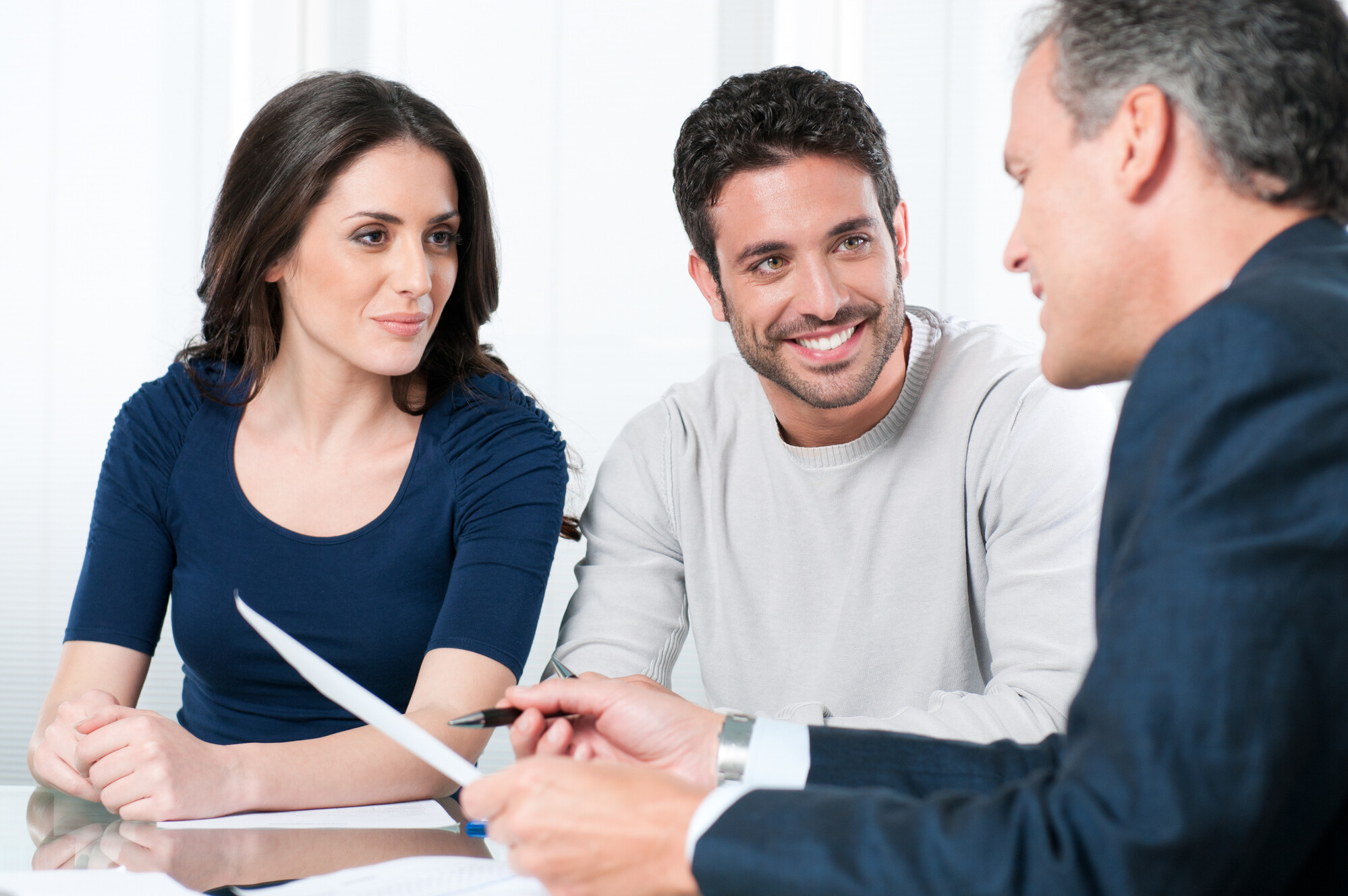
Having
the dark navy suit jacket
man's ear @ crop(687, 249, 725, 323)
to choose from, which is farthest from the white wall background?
the dark navy suit jacket

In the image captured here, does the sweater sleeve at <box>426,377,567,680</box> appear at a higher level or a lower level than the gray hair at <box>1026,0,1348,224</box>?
lower

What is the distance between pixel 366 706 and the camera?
0.80m

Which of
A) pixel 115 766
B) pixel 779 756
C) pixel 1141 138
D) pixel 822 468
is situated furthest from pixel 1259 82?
pixel 115 766

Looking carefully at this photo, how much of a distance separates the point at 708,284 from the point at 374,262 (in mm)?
543

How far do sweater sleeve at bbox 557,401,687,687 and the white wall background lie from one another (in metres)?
1.31

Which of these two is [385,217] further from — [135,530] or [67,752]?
[67,752]

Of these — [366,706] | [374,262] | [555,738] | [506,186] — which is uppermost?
[506,186]

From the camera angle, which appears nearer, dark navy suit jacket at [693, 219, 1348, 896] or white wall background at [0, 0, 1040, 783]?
dark navy suit jacket at [693, 219, 1348, 896]

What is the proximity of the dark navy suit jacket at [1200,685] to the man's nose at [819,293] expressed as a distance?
951 millimetres

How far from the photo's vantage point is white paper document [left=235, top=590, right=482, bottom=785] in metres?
0.80

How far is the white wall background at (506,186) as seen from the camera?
300 centimetres

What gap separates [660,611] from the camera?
5.44 ft

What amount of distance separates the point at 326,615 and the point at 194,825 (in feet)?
1.69

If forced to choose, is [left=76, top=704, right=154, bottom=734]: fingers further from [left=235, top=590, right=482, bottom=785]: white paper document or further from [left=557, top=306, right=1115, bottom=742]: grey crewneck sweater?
[left=557, top=306, right=1115, bottom=742]: grey crewneck sweater
